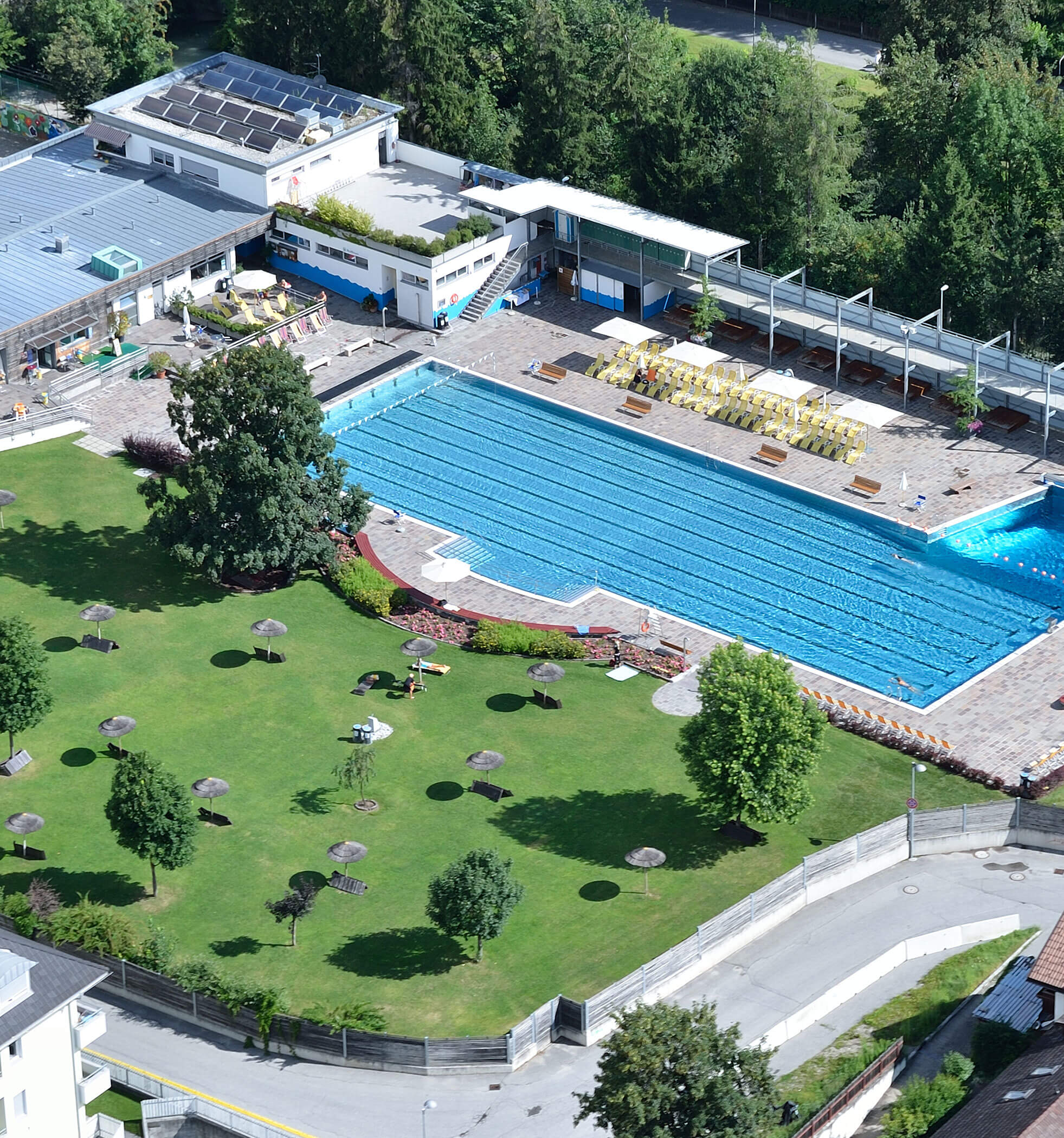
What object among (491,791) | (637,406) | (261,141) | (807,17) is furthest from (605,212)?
(491,791)

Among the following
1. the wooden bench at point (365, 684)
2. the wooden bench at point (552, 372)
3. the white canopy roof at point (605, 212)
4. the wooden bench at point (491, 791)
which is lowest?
the wooden bench at point (491, 791)

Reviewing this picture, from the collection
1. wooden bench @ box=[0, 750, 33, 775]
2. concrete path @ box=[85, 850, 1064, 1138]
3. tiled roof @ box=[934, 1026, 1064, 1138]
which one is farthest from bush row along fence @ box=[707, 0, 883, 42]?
tiled roof @ box=[934, 1026, 1064, 1138]

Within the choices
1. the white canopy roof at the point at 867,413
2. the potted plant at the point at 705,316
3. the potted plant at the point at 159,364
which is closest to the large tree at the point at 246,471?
the potted plant at the point at 159,364

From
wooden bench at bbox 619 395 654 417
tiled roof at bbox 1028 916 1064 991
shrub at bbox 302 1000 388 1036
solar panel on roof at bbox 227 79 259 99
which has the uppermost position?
solar panel on roof at bbox 227 79 259 99

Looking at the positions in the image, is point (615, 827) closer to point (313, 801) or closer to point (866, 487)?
point (313, 801)

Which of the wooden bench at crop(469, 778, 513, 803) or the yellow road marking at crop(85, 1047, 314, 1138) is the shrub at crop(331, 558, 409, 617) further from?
the yellow road marking at crop(85, 1047, 314, 1138)

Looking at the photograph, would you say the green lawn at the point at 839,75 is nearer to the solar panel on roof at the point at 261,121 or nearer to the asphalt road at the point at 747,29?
the asphalt road at the point at 747,29
